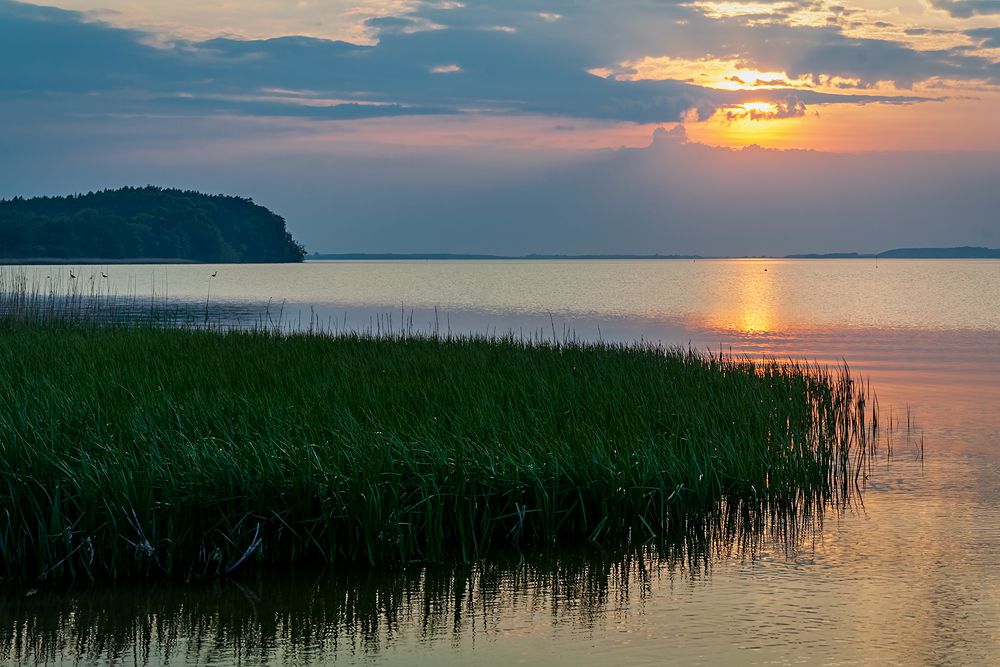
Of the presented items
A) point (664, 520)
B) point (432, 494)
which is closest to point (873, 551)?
point (664, 520)

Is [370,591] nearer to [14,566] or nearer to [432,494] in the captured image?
[432,494]

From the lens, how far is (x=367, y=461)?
360 inches

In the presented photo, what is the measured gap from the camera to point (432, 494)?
29.1 feet

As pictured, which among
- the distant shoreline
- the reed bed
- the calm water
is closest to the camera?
the calm water

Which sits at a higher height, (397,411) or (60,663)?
(397,411)

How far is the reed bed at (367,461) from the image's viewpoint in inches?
329

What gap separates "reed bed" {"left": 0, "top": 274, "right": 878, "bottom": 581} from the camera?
836cm

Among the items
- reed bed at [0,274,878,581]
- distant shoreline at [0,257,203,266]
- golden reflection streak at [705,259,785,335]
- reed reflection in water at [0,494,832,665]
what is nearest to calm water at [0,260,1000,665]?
reed reflection in water at [0,494,832,665]

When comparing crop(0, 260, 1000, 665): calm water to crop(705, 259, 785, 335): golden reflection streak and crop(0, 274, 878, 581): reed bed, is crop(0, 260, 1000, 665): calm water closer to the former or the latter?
crop(0, 274, 878, 581): reed bed

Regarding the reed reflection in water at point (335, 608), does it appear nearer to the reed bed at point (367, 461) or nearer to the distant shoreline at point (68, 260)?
the reed bed at point (367, 461)

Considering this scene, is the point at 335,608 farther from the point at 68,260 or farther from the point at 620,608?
the point at 68,260

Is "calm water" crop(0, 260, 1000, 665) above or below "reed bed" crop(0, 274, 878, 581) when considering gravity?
below

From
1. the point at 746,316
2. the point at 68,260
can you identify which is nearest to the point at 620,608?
the point at 746,316

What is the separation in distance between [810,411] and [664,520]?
7196 millimetres
